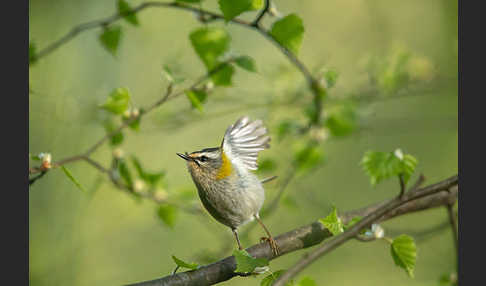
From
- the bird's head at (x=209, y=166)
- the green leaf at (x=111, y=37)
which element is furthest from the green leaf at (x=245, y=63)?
the green leaf at (x=111, y=37)

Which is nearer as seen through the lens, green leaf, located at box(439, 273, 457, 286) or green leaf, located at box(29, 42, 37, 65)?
green leaf, located at box(29, 42, 37, 65)

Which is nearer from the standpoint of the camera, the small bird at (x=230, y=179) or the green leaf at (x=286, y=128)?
the small bird at (x=230, y=179)

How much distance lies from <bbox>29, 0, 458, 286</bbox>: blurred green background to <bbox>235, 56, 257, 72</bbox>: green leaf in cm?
138

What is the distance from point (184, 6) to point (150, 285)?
84 cm

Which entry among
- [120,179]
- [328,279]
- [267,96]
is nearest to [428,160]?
[328,279]

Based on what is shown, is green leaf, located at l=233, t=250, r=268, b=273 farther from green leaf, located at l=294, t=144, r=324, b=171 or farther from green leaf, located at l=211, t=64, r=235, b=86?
green leaf, located at l=294, t=144, r=324, b=171

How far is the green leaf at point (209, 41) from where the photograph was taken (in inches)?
61.7

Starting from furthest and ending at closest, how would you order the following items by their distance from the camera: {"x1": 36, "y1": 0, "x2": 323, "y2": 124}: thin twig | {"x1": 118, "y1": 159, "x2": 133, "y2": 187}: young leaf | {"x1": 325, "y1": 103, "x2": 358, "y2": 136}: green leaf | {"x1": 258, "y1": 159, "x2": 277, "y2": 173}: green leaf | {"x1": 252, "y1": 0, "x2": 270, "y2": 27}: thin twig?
{"x1": 258, "y1": 159, "x2": 277, "y2": 173}: green leaf → {"x1": 325, "y1": 103, "x2": 358, "y2": 136}: green leaf → {"x1": 118, "y1": 159, "x2": 133, "y2": 187}: young leaf → {"x1": 36, "y1": 0, "x2": 323, "y2": 124}: thin twig → {"x1": 252, "y1": 0, "x2": 270, "y2": 27}: thin twig

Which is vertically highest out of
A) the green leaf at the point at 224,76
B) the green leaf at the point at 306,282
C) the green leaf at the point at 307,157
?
the green leaf at the point at 224,76

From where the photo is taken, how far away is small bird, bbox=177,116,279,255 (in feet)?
5.12

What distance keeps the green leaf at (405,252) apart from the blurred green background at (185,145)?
1.80 meters

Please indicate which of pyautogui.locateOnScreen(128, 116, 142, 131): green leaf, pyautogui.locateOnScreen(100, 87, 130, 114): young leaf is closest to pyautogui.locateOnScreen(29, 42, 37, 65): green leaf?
pyautogui.locateOnScreen(100, 87, 130, 114): young leaf

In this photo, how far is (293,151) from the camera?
7.28 ft

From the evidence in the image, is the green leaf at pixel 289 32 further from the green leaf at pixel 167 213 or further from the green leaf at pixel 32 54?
the green leaf at pixel 167 213
